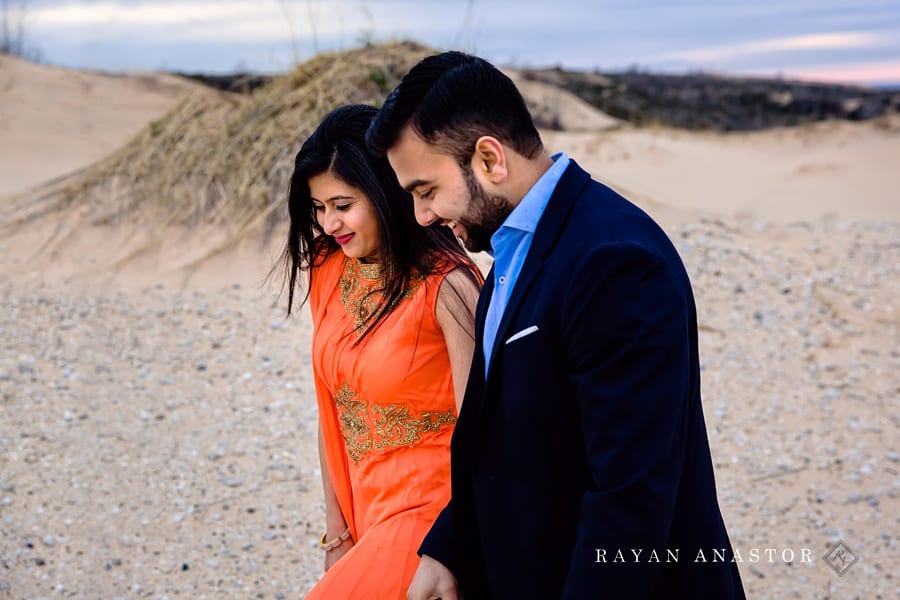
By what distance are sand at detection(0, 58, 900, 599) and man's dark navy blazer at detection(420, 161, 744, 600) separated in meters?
2.47

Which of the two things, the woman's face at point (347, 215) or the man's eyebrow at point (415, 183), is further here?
the woman's face at point (347, 215)

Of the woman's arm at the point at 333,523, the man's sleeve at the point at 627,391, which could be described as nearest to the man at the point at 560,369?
the man's sleeve at the point at 627,391

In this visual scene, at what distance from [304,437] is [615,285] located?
377 centimetres

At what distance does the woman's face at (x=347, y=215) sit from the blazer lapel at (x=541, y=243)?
88 cm

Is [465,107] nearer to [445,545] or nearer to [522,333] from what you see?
[522,333]

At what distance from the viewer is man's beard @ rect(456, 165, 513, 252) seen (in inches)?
64.3

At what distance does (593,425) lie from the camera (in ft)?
4.70

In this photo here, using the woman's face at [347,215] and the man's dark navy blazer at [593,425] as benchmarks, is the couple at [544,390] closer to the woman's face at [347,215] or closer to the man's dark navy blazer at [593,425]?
the man's dark navy blazer at [593,425]

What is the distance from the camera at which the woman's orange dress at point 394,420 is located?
2.15 m

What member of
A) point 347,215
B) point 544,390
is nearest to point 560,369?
point 544,390

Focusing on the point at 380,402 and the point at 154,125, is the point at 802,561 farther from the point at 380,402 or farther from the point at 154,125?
the point at 154,125

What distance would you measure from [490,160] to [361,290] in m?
0.92

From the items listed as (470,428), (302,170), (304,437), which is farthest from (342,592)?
(304,437)

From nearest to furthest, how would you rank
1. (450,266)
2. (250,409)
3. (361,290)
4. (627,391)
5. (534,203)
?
(627,391) < (534,203) < (450,266) < (361,290) < (250,409)
